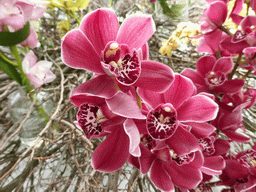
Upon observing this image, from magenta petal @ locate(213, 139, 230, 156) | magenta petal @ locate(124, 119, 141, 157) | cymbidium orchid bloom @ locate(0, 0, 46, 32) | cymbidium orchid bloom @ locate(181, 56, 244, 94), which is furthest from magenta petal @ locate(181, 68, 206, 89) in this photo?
cymbidium orchid bloom @ locate(0, 0, 46, 32)

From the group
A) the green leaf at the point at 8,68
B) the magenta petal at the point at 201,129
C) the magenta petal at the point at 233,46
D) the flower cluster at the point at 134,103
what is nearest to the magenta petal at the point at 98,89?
the flower cluster at the point at 134,103

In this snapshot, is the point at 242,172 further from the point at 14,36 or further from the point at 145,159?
the point at 14,36

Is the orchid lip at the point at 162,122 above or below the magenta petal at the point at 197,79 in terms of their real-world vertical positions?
above

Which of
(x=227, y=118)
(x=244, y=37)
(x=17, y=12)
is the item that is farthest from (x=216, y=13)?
(x=17, y=12)

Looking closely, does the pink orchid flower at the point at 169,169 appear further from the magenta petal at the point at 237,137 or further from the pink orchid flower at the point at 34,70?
the pink orchid flower at the point at 34,70

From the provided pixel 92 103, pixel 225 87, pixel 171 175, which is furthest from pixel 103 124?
pixel 225 87

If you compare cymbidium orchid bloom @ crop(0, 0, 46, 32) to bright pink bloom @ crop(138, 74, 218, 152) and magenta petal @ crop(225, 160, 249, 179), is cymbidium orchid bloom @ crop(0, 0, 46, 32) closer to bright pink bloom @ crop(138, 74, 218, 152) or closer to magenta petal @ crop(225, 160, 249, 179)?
bright pink bloom @ crop(138, 74, 218, 152)
